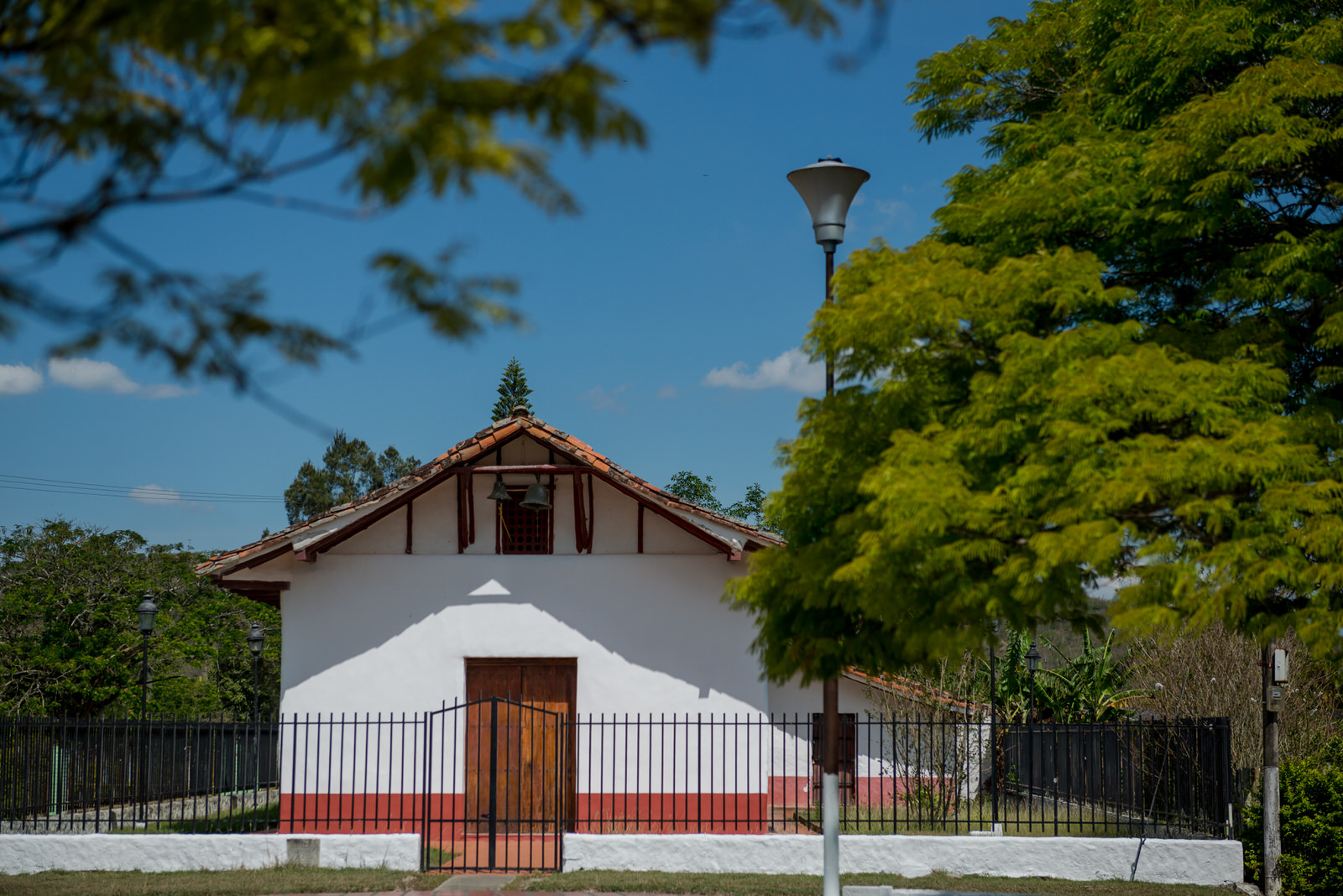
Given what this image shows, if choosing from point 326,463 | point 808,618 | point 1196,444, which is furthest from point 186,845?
point 326,463

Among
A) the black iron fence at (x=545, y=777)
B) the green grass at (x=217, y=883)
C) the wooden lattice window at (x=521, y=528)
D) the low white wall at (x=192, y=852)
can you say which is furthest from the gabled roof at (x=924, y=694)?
the green grass at (x=217, y=883)

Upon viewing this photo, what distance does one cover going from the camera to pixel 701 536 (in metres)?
15.4

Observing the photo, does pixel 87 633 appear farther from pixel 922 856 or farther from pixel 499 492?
pixel 922 856

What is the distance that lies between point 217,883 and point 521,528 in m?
6.02

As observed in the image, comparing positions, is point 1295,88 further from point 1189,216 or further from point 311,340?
point 311,340

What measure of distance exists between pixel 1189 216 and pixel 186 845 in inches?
478

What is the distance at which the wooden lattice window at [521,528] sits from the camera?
16031mm

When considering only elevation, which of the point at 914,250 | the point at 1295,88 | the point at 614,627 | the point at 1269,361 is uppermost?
the point at 1295,88

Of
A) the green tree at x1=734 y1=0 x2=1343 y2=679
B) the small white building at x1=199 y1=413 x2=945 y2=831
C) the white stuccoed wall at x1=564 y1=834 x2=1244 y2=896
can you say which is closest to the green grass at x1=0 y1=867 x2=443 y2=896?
the white stuccoed wall at x1=564 y1=834 x2=1244 y2=896

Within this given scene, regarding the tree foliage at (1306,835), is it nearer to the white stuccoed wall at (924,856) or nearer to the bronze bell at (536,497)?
Result: the white stuccoed wall at (924,856)

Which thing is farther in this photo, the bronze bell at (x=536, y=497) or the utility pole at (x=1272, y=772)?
the bronze bell at (x=536, y=497)

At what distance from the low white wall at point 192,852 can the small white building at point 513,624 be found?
7.21ft

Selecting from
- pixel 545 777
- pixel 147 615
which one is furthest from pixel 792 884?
pixel 147 615

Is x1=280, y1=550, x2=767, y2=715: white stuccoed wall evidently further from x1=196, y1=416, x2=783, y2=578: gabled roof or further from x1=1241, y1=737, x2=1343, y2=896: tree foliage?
x1=1241, y1=737, x2=1343, y2=896: tree foliage
